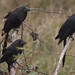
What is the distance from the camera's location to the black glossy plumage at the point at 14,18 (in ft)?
12.8

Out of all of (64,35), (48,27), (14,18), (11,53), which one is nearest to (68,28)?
(64,35)

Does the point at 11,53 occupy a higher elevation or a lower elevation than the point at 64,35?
lower

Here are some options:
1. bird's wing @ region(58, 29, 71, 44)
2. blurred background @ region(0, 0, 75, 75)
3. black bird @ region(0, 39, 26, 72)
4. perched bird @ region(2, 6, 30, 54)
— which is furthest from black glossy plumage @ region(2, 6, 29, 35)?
blurred background @ region(0, 0, 75, 75)

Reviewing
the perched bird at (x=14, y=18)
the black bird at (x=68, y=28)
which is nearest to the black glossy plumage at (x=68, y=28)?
the black bird at (x=68, y=28)

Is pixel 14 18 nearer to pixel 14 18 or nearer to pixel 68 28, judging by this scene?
pixel 14 18

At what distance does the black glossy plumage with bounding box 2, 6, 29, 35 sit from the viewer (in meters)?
3.89

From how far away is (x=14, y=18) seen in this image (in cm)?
400

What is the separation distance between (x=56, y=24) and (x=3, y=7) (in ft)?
5.66

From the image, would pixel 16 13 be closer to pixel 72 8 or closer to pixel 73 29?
pixel 73 29

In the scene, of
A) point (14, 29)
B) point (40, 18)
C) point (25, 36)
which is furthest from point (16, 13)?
point (40, 18)

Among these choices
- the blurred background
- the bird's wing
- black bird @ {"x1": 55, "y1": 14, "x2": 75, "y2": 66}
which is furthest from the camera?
the blurred background

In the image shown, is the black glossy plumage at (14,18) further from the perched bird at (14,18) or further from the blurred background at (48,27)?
the blurred background at (48,27)

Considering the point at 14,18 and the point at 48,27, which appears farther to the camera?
the point at 48,27

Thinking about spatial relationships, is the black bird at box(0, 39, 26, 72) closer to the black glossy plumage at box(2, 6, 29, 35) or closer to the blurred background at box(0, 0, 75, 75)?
the black glossy plumage at box(2, 6, 29, 35)
